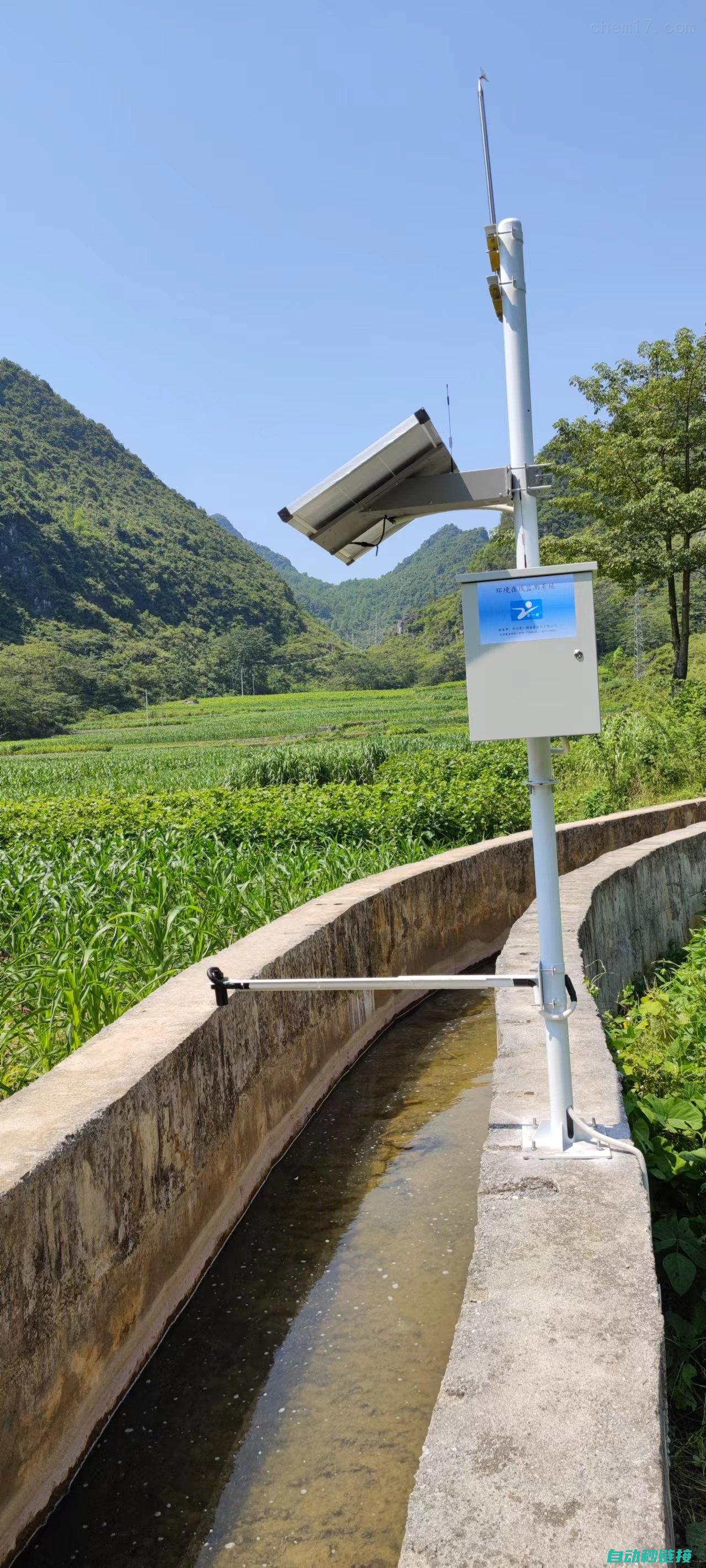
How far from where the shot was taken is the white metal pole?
2.62 meters

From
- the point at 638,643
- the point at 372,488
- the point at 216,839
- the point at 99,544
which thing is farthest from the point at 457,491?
the point at 99,544

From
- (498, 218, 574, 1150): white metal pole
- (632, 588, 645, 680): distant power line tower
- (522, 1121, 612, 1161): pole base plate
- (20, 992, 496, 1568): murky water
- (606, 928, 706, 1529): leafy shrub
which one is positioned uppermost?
(632, 588, 645, 680): distant power line tower

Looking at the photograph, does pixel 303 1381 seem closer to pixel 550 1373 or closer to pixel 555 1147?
pixel 555 1147

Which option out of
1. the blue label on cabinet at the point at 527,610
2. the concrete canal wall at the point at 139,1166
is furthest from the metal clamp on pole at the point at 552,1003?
the blue label on cabinet at the point at 527,610

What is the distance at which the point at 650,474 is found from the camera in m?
20.7

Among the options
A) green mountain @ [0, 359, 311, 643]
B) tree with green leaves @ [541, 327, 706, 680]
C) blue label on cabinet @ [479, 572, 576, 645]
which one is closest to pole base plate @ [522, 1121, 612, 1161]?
blue label on cabinet @ [479, 572, 576, 645]

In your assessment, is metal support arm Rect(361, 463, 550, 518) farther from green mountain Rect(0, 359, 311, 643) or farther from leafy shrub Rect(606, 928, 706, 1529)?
green mountain Rect(0, 359, 311, 643)

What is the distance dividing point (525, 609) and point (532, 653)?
0.11 m

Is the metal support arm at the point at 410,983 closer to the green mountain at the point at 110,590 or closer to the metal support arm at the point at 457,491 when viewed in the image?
the metal support arm at the point at 457,491

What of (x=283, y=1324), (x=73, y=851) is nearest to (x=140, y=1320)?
(x=283, y=1324)

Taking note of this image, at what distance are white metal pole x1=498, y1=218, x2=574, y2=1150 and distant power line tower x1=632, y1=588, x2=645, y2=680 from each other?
40146mm

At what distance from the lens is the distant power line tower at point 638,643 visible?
4678 cm

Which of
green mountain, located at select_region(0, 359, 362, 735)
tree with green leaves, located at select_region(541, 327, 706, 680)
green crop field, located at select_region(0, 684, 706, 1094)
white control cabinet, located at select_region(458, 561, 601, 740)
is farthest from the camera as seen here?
green mountain, located at select_region(0, 359, 362, 735)

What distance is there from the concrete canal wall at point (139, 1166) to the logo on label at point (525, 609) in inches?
50.8
